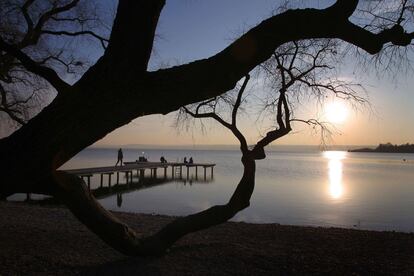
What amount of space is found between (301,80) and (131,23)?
5268 mm

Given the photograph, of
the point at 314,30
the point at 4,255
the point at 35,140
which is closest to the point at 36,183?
the point at 35,140

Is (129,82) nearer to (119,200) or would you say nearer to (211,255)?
(211,255)

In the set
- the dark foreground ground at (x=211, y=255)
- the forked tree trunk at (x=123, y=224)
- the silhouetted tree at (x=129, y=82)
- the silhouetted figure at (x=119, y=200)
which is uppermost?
the silhouetted tree at (x=129, y=82)

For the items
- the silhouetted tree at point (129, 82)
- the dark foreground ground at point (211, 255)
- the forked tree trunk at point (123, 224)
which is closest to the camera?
the silhouetted tree at point (129, 82)

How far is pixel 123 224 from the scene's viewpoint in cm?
579

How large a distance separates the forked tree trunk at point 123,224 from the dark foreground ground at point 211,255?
383 millimetres

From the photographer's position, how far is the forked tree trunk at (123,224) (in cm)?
464

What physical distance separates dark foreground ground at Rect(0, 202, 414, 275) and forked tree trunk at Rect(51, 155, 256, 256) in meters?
0.38

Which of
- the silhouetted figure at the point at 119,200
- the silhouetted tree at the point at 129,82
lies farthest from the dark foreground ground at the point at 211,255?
the silhouetted figure at the point at 119,200

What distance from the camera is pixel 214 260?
7.61 meters

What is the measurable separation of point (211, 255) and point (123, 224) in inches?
105

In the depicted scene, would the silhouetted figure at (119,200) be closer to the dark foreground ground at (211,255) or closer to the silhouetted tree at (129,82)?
the dark foreground ground at (211,255)

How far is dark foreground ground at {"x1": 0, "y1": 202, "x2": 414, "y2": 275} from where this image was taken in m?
6.96

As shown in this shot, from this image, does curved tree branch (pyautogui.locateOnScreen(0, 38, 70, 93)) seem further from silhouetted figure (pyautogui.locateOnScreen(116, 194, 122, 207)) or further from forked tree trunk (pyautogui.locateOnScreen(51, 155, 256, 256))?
silhouetted figure (pyautogui.locateOnScreen(116, 194, 122, 207))
